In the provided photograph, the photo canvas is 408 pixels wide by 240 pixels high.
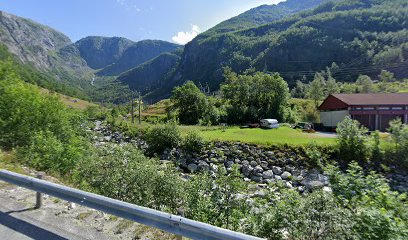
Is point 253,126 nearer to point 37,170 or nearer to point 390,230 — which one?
point 37,170

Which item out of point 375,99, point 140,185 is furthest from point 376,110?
point 140,185

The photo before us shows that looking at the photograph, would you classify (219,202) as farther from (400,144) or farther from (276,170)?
(400,144)

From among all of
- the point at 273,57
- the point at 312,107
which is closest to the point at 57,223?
the point at 312,107

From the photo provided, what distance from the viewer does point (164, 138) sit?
29.9m

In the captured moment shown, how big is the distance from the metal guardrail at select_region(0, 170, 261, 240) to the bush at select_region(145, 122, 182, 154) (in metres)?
24.5

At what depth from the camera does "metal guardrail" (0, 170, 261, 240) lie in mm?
3439

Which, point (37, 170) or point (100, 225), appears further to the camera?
point (37, 170)

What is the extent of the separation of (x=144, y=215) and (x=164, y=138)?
2613 centimetres

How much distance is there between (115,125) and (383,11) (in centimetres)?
20321

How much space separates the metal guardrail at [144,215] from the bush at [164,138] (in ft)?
80.3

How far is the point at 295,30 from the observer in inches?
7633

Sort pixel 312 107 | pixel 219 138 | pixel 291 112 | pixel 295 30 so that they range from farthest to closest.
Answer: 1. pixel 295 30
2. pixel 312 107
3. pixel 291 112
4. pixel 219 138

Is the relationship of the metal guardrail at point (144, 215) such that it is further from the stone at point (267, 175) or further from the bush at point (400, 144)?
the bush at point (400, 144)

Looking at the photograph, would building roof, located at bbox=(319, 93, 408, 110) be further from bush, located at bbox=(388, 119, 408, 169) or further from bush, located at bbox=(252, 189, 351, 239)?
bush, located at bbox=(252, 189, 351, 239)
